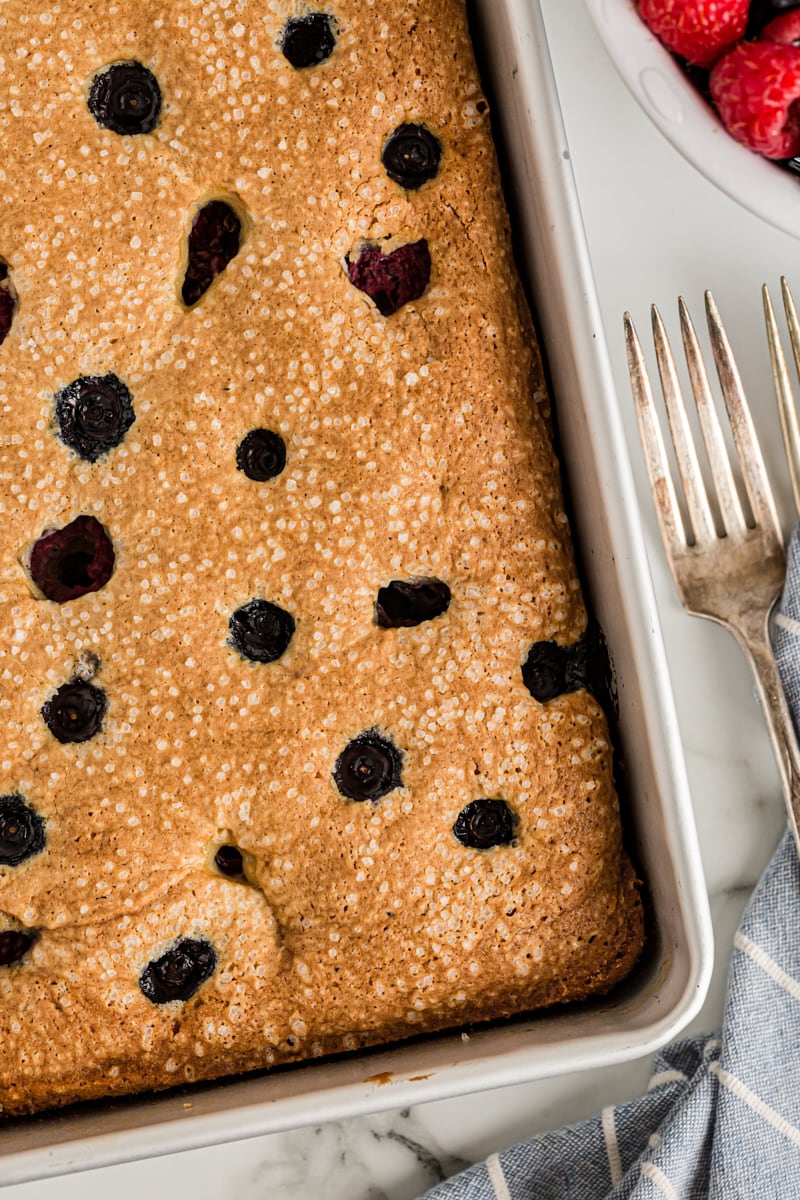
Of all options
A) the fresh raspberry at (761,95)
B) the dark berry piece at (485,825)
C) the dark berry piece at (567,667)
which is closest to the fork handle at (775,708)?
the dark berry piece at (567,667)

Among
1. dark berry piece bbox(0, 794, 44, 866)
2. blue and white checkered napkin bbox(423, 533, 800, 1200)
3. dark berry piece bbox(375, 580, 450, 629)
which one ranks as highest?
dark berry piece bbox(375, 580, 450, 629)

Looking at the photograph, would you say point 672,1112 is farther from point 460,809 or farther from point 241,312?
point 241,312

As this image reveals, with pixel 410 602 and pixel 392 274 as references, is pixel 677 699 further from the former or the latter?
pixel 392 274

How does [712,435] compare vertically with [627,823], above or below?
above

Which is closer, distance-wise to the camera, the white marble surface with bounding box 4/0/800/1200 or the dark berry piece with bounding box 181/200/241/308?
the dark berry piece with bounding box 181/200/241/308

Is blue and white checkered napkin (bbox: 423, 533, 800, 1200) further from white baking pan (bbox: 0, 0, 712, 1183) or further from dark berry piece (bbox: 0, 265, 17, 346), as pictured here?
dark berry piece (bbox: 0, 265, 17, 346)

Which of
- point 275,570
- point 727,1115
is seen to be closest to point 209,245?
point 275,570

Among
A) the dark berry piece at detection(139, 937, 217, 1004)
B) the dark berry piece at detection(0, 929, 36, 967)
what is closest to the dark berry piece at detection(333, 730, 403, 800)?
the dark berry piece at detection(139, 937, 217, 1004)
